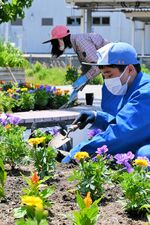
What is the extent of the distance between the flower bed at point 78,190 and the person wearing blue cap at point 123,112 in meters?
0.20

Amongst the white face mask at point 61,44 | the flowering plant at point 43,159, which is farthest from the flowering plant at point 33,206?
the white face mask at point 61,44

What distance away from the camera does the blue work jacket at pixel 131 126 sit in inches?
186

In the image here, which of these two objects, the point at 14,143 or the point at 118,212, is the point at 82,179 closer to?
the point at 118,212

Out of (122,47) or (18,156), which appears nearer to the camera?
(18,156)

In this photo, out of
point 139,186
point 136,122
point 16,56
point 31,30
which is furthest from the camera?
point 31,30

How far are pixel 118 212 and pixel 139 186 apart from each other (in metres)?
0.21

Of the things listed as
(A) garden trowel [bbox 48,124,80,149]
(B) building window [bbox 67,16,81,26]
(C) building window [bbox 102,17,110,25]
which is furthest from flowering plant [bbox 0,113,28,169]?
(C) building window [bbox 102,17,110,25]

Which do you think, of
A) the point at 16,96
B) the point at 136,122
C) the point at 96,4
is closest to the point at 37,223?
the point at 136,122

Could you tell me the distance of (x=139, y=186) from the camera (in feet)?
11.8

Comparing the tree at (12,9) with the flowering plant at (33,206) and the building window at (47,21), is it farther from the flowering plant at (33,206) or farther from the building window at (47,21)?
the building window at (47,21)

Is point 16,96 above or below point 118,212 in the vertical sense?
below

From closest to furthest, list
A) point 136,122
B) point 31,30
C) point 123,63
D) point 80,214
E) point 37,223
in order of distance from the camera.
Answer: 1. point 37,223
2. point 80,214
3. point 136,122
4. point 123,63
5. point 31,30

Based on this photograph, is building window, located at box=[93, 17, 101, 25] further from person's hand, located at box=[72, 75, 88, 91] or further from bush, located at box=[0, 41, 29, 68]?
person's hand, located at box=[72, 75, 88, 91]

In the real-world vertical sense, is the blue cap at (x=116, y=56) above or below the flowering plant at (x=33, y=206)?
above
